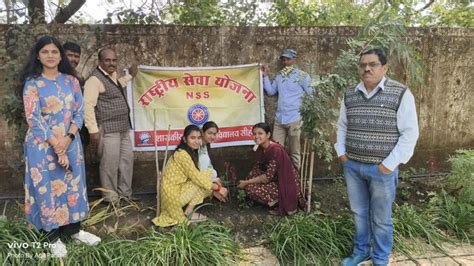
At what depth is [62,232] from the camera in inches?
140

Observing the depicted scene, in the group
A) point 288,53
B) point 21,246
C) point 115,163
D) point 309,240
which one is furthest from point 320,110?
point 21,246

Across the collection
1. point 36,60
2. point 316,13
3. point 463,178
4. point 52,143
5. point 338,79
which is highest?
point 316,13

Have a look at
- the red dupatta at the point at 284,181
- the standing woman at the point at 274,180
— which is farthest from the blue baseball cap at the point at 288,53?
the red dupatta at the point at 284,181

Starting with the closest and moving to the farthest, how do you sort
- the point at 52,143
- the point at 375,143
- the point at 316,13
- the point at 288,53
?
the point at 375,143 → the point at 52,143 → the point at 288,53 → the point at 316,13

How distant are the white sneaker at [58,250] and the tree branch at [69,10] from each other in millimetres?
3313

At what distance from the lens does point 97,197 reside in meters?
4.82

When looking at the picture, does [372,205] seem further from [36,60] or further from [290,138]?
[36,60]

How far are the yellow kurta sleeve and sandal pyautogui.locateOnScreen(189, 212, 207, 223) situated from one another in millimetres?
337

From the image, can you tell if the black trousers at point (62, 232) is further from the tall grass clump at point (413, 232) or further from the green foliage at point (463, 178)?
the green foliage at point (463, 178)

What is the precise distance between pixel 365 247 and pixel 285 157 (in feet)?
4.24

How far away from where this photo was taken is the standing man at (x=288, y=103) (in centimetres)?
506

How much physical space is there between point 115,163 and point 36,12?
6.43 feet

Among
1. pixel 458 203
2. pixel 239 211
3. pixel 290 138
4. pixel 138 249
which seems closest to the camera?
pixel 138 249

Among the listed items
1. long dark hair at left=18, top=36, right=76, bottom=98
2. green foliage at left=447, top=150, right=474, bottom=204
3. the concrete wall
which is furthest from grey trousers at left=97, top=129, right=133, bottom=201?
green foliage at left=447, top=150, right=474, bottom=204
